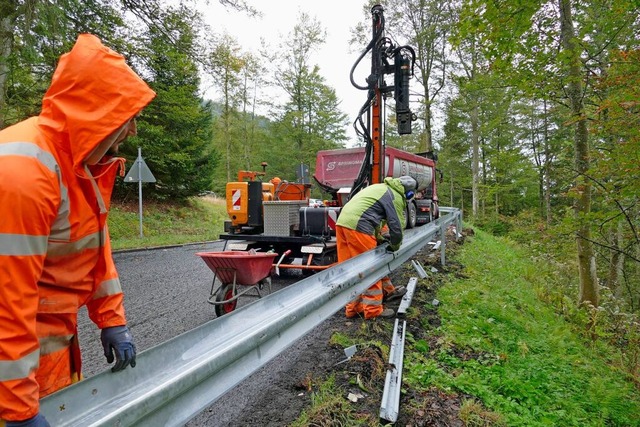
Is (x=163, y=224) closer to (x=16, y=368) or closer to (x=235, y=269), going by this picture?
(x=235, y=269)

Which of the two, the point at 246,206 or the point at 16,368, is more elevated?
the point at 246,206

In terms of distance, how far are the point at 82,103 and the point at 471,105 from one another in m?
19.8

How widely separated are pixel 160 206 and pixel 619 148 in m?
17.1

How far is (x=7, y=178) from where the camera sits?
42.5 inches

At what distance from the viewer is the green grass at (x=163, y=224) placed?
40.1ft

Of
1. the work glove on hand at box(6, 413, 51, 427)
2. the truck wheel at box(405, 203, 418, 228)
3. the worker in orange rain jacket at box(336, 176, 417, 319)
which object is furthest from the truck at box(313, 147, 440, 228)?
the work glove on hand at box(6, 413, 51, 427)

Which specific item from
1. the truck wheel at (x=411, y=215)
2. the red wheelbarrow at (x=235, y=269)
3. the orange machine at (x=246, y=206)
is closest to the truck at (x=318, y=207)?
the orange machine at (x=246, y=206)

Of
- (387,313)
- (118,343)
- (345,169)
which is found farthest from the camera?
(345,169)

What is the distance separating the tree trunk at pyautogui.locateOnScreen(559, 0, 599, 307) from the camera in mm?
6453

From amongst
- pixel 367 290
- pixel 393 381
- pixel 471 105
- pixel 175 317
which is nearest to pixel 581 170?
pixel 367 290

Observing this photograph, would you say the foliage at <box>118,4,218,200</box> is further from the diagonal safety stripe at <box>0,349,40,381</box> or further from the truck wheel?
the diagonal safety stripe at <box>0,349,40,381</box>

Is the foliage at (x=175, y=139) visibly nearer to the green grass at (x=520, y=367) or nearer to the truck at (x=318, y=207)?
the truck at (x=318, y=207)

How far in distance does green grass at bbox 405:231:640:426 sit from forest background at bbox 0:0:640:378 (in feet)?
5.34

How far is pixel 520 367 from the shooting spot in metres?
3.77
